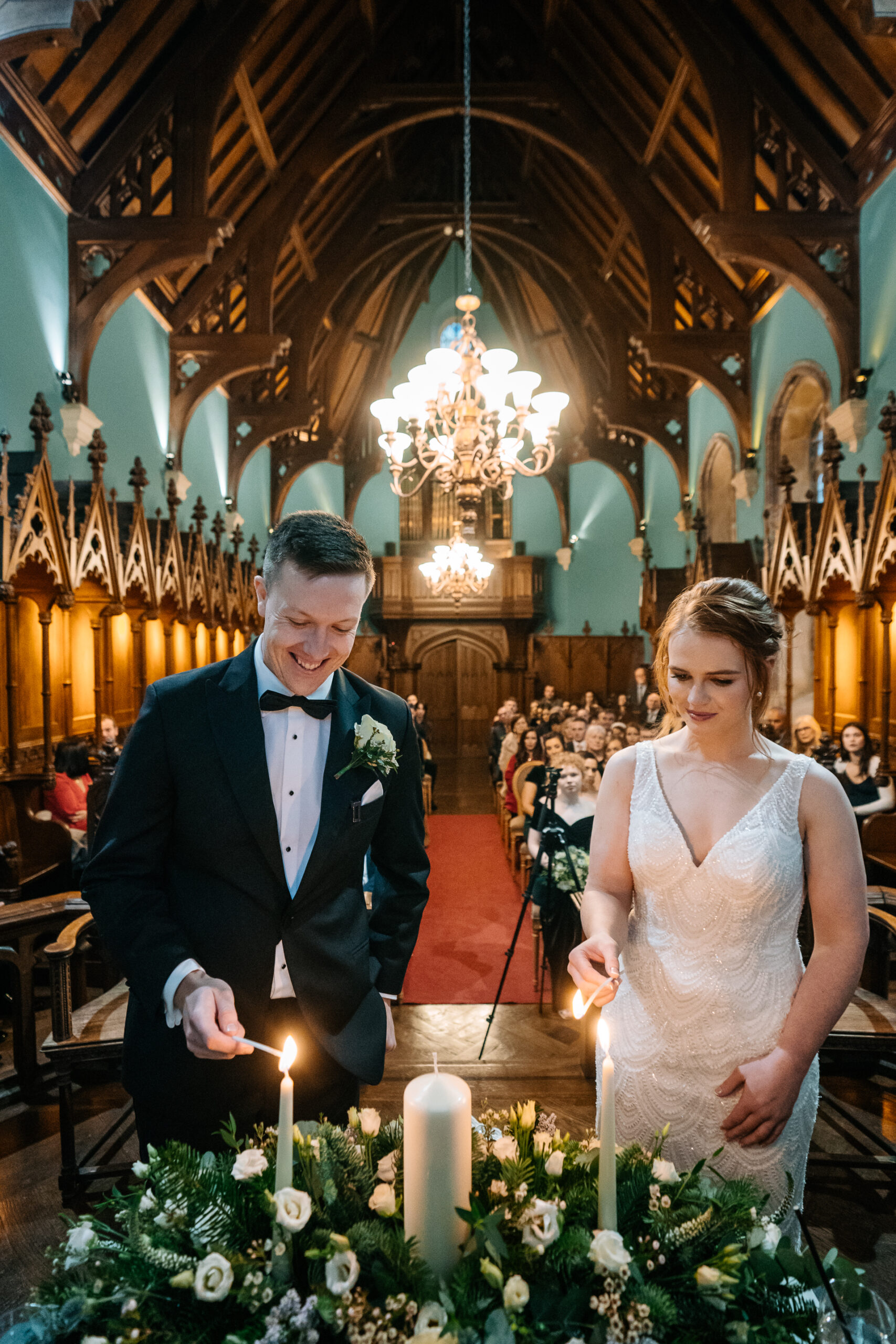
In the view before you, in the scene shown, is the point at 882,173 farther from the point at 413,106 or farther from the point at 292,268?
the point at 292,268

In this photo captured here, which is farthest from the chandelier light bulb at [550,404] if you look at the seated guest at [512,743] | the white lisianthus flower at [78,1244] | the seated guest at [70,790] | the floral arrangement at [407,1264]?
the white lisianthus flower at [78,1244]

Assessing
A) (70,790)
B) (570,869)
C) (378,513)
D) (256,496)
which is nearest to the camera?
(570,869)

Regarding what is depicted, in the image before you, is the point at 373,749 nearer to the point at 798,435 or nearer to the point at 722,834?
the point at 722,834

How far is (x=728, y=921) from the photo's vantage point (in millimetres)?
1397

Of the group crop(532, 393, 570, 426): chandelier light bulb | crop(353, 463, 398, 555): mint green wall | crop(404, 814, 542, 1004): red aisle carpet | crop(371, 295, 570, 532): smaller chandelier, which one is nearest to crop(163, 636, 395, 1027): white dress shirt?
crop(404, 814, 542, 1004): red aisle carpet

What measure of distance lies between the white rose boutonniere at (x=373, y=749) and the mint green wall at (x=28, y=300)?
5.49 metres

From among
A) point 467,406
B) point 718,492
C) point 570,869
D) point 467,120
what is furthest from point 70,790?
point 718,492

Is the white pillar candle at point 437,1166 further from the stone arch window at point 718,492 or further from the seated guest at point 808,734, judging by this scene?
the stone arch window at point 718,492

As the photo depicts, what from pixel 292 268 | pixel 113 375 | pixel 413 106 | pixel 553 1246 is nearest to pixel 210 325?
pixel 292 268

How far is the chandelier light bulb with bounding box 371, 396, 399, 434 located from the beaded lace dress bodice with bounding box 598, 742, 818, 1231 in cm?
499

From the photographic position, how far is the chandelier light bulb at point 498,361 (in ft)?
18.9

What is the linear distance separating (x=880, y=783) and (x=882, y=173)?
467cm

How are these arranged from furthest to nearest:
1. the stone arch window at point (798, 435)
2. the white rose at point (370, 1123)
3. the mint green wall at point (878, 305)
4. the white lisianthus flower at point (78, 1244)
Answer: the stone arch window at point (798, 435)
the mint green wall at point (878, 305)
the white rose at point (370, 1123)
the white lisianthus flower at point (78, 1244)

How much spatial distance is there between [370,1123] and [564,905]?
2814 millimetres
